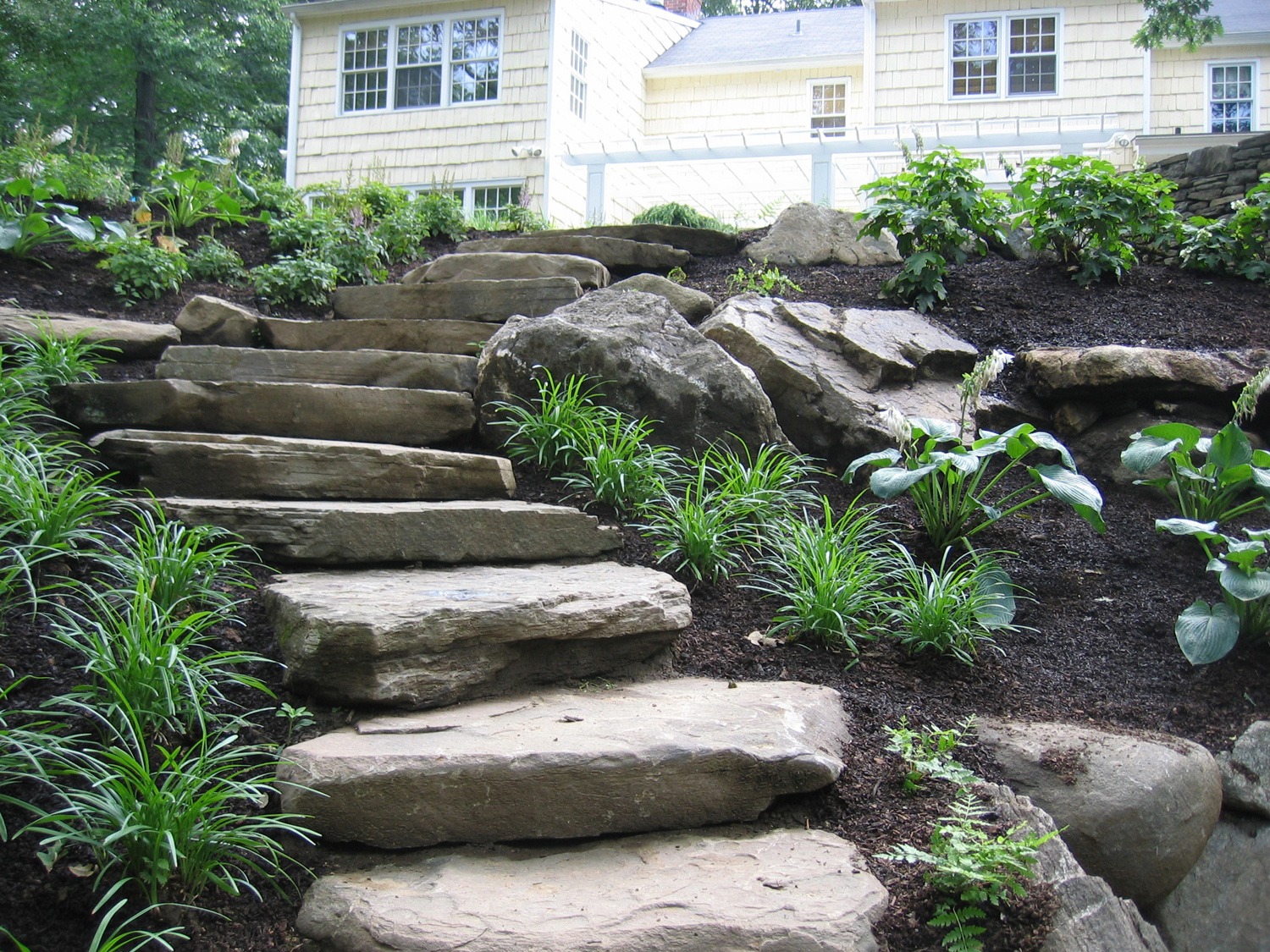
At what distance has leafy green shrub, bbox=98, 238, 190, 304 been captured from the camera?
19.3 ft

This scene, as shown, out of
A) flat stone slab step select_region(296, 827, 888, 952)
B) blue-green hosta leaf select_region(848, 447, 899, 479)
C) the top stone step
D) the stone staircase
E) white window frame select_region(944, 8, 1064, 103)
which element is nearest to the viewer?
flat stone slab step select_region(296, 827, 888, 952)

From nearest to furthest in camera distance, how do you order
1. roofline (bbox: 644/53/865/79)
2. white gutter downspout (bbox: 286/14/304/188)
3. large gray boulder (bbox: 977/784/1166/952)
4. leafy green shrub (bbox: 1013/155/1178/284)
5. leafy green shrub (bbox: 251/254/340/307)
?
large gray boulder (bbox: 977/784/1166/952) < leafy green shrub (bbox: 1013/155/1178/284) < leafy green shrub (bbox: 251/254/340/307) < white gutter downspout (bbox: 286/14/304/188) < roofline (bbox: 644/53/865/79)

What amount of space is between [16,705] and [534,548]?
1729mm

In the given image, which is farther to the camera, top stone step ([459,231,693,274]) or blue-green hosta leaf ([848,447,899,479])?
top stone step ([459,231,693,274])

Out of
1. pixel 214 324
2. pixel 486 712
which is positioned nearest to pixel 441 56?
pixel 214 324

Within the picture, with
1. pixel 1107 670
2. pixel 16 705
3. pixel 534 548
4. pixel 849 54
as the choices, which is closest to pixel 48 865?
pixel 16 705

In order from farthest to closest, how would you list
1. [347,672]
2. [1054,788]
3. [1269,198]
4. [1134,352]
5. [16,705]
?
[1269,198]
[1134,352]
[1054,788]
[347,672]
[16,705]

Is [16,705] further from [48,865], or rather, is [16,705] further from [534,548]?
[534,548]

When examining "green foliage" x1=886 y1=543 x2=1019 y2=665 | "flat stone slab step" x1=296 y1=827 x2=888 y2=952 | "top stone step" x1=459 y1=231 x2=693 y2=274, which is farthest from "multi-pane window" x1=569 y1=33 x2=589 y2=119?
"flat stone slab step" x1=296 y1=827 x2=888 y2=952

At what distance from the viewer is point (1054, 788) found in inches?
113

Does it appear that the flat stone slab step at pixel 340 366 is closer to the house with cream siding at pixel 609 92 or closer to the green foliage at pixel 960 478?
the green foliage at pixel 960 478

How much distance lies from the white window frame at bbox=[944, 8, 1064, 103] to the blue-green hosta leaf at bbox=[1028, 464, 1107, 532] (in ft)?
34.7

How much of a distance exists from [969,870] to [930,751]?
64cm

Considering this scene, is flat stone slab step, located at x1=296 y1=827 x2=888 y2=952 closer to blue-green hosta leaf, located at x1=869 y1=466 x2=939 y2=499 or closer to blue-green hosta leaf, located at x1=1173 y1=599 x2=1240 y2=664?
blue-green hosta leaf, located at x1=869 y1=466 x2=939 y2=499
